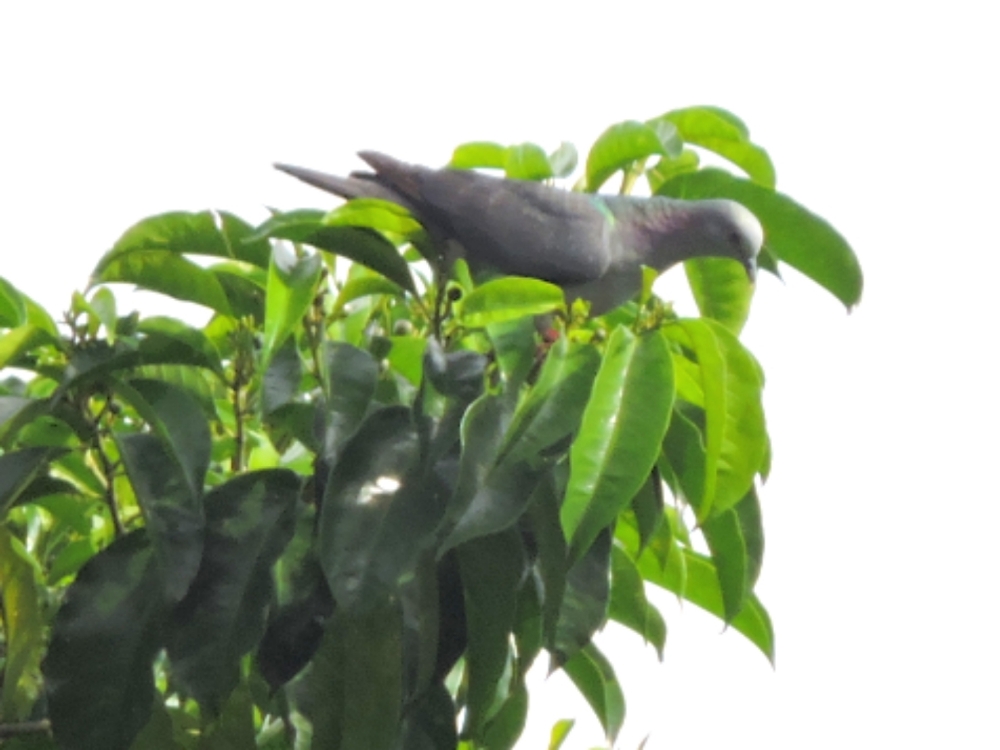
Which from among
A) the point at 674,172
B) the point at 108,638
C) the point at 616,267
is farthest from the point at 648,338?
the point at 616,267

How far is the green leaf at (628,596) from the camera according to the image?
138 cm

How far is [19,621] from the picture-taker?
4.67 ft

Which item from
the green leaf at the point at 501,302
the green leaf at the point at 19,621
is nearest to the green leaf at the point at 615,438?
the green leaf at the point at 501,302

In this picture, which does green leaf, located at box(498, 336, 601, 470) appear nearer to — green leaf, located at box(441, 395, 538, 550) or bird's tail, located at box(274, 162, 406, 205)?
green leaf, located at box(441, 395, 538, 550)

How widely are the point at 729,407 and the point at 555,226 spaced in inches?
26.4

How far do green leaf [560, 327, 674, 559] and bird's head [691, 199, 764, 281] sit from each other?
388 millimetres

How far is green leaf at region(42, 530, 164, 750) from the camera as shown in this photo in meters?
1.24

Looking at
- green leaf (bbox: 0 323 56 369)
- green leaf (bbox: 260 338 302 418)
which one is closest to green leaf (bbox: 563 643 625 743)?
green leaf (bbox: 260 338 302 418)

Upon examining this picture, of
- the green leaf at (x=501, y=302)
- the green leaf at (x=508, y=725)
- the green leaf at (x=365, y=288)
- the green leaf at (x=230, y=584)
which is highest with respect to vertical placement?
the green leaf at (x=501, y=302)

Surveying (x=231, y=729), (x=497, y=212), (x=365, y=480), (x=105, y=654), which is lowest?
(x=231, y=729)

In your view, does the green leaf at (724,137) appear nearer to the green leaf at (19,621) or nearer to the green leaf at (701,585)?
the green leaf at (701,585)

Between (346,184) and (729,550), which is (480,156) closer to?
(346,184)

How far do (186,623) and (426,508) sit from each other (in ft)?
0.86

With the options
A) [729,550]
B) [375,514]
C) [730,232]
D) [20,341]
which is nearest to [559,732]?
[729,550]
